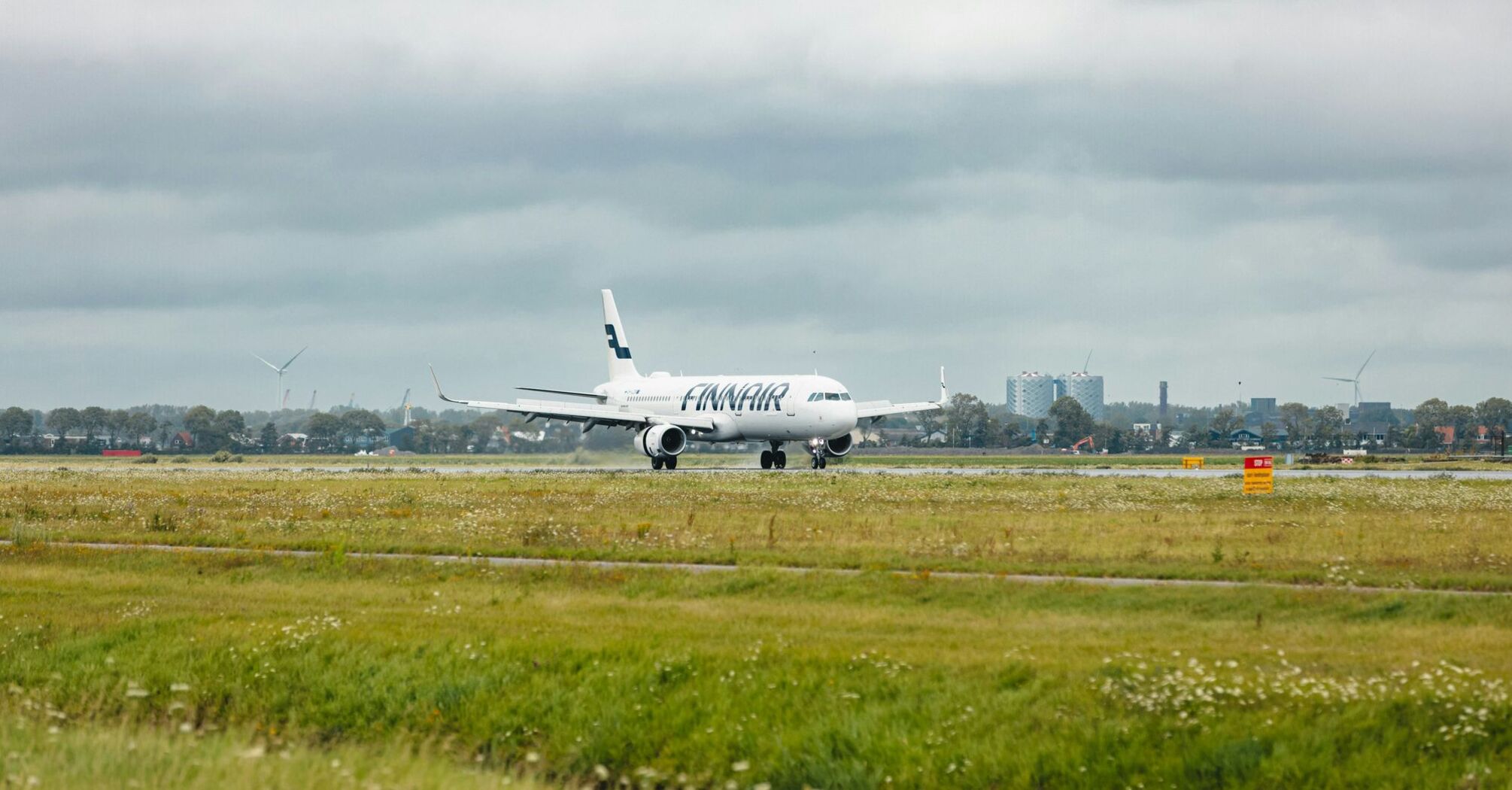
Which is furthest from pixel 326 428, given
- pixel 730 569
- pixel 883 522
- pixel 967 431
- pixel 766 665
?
pixel 766 665

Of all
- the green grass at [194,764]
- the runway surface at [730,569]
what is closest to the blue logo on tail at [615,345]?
the runway surface at [730,569]

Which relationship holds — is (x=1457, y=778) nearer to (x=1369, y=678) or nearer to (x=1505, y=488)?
(x=1369, y=678)

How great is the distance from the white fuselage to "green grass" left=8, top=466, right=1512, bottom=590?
1238 centimetres

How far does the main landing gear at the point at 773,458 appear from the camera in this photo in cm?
7531

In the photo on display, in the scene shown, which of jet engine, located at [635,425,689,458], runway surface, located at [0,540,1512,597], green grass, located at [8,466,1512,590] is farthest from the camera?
jet engine, located at [635,425,689,458]

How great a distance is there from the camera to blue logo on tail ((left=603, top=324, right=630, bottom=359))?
295ft

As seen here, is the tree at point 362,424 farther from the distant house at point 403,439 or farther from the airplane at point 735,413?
the airplane at point 735,413

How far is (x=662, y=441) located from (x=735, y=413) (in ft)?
12.4

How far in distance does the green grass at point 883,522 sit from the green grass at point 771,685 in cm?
394

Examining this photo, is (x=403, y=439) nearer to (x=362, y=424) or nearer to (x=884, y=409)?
(x=362, y=424)

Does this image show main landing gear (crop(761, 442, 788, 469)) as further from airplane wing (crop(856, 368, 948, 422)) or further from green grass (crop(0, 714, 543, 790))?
green grass (crop(0, 714, 543, 790))

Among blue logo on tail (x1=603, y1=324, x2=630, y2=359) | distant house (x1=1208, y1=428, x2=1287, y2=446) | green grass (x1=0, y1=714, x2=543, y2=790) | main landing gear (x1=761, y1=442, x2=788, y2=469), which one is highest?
blue logo on tail (x1=603, y1=324, x2=630, y2=359)

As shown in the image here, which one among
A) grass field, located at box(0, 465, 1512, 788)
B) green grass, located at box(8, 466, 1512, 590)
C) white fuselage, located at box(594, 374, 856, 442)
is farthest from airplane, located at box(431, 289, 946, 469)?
grass field, located at box(0, 465, 1512, 788)

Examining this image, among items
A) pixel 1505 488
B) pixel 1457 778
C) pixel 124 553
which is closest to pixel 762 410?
pixel 1505 488
